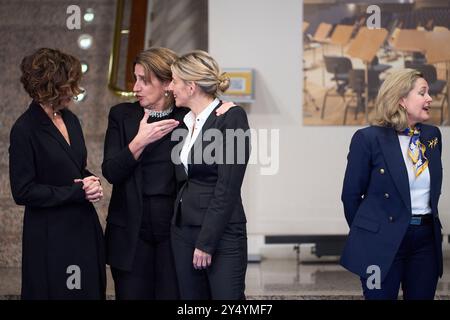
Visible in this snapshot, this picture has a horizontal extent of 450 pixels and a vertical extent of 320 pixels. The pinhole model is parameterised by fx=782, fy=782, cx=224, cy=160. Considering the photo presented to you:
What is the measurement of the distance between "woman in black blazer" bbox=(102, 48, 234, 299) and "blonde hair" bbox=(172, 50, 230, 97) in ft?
0.78

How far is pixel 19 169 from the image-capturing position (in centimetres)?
346

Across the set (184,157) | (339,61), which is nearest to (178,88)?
(184,157)

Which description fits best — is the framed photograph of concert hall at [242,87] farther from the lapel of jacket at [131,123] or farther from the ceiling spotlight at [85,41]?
the lapel of jacket at [131,123]

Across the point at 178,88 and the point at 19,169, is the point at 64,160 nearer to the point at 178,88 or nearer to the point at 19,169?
the point at 19,169

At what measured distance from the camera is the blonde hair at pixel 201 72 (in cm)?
347

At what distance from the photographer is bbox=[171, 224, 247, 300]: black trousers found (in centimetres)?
343

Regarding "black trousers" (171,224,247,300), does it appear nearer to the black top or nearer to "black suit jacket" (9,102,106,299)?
the black top

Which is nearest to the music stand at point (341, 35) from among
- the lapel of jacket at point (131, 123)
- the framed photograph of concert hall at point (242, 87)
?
the framed photograph of concert hall at point (242, 87)

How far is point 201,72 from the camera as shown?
137 inches

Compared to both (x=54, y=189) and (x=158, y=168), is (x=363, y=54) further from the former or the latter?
(x=54, y=189)

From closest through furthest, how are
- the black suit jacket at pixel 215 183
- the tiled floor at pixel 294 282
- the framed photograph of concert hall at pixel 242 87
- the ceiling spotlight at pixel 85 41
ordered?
the black suit jacket at pixel 215 183 → the tiled floor at pixel 294 282 → the framed photograph of concert hall at pixel 242 87 → the ceiling spotlight at pixel 85 41

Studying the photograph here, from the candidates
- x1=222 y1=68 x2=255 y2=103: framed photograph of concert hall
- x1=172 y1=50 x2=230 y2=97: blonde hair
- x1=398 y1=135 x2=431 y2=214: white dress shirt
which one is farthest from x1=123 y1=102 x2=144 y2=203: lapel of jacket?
x1=222 y1=68 x2=255 y2=103: framed photograph of concert hall

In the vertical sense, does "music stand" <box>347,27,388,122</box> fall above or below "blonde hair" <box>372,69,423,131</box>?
above

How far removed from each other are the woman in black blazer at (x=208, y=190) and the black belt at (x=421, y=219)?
0.80 metres
